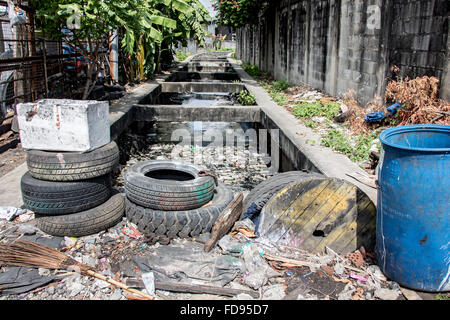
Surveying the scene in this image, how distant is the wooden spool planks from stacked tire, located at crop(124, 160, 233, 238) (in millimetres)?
862

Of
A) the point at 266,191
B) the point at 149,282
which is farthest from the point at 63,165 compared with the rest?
the point at 266,191

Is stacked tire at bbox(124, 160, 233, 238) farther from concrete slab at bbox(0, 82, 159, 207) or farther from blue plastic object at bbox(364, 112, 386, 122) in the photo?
blue plastic object at bbox(364, 112, 386, 122)

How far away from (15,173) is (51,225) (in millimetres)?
2023

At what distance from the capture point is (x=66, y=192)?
13.3 feet

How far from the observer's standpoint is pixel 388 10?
7086 mm

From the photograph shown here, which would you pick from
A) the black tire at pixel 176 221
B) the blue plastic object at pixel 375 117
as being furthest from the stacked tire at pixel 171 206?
the blue plastic object at pixel 375 117

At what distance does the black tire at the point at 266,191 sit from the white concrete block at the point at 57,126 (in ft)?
6.10

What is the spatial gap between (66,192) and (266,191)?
209cm

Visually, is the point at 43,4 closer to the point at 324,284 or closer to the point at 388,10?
the point at 388,10

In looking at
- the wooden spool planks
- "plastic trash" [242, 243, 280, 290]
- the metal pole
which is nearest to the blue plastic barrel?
the wooden spool planks

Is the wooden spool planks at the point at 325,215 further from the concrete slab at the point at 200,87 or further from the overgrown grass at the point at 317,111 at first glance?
the concrete slab at the point at 200,87

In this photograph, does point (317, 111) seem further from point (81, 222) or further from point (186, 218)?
point (81, 222)

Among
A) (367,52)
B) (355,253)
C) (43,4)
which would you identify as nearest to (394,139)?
(355,253)

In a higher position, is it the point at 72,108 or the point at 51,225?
the point at 72,108
